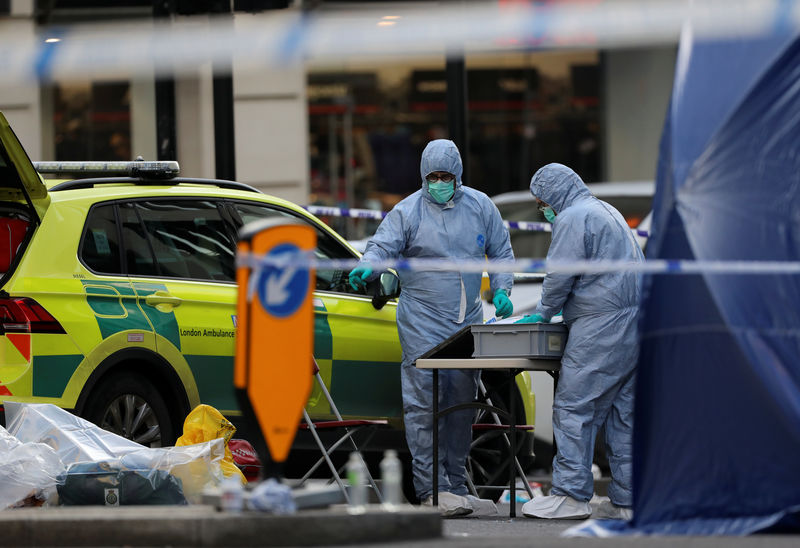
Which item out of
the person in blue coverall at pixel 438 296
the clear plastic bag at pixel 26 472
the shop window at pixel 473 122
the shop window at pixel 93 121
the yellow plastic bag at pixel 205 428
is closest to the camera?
the clear plastic bag at pixel 26 472

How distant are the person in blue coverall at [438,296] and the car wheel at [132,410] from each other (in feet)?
3.77

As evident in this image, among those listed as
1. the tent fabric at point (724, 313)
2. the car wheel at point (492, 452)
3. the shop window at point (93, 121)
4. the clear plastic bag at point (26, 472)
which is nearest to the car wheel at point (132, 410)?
the clear plastic bag at point (26, 472)

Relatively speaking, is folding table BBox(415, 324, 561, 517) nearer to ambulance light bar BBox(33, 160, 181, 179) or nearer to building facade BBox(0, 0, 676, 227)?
ambulance light bar BBox(33, 160, 181, 179)

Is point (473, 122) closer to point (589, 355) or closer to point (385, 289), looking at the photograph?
point (385, 289)

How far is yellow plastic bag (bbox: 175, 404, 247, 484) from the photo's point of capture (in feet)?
23.6

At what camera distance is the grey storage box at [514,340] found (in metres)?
7.39

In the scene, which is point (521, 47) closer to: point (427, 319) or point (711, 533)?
point (427, 319)

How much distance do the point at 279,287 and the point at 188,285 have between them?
8.11ft

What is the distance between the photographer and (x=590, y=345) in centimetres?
736

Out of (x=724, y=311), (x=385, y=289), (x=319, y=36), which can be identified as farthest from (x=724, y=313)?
(x=319, y=36)

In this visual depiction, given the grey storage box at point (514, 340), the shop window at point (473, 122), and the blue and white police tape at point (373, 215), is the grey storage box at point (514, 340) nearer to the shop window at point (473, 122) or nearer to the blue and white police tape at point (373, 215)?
the blue and white police tape at point (373, 215)

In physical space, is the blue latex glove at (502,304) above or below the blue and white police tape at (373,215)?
below

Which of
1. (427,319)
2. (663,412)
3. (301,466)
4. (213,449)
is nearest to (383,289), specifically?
(427,319)

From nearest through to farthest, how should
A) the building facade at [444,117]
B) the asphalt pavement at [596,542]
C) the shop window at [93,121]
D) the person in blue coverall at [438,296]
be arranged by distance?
1. the asphalt pavement at [596,542]
2. the person in blue coverall at [438,296]
3. the shop window at [93,121]
4. the building facade at [444,117]
